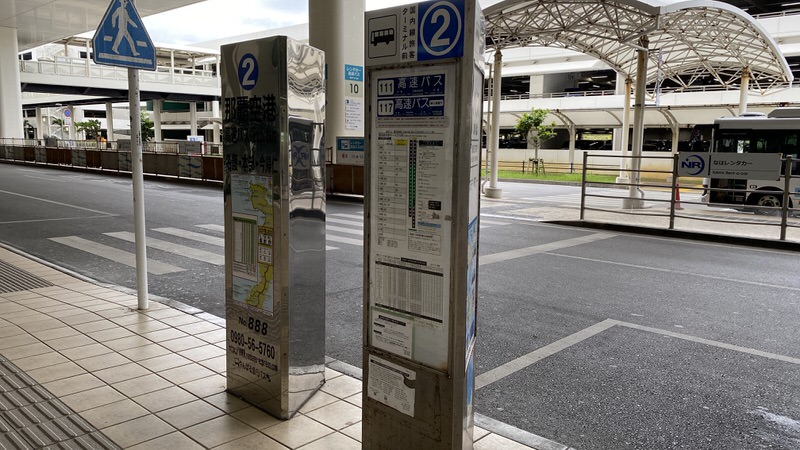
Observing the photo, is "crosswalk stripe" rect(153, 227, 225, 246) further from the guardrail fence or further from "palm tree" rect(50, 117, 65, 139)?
"palm tree" rect(50, 117, 65, 139)

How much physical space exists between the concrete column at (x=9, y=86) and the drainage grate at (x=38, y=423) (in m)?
38.0

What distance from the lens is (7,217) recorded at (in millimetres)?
12547

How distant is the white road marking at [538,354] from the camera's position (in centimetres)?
451

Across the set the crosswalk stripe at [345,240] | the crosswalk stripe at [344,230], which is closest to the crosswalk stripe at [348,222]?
the crosswalk stripe at [344,230]

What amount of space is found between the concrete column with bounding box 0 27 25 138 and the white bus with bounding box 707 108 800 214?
3691 cm

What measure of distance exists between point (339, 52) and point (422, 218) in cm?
1725

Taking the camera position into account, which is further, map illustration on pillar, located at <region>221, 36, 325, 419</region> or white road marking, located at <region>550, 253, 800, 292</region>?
white road marking, located at <region>550, 253, 800, 292</region>

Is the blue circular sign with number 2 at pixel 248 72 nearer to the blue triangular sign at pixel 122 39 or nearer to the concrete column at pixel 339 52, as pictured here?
the blue triangular sign at pixel 122 39

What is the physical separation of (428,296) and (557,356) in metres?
2.65

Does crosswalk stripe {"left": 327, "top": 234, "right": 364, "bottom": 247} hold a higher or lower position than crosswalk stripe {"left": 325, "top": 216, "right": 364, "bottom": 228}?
lower

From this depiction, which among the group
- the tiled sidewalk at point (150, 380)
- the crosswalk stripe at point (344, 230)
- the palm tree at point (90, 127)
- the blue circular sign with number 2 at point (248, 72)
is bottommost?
the tiled sidewalk at point (150, 380)

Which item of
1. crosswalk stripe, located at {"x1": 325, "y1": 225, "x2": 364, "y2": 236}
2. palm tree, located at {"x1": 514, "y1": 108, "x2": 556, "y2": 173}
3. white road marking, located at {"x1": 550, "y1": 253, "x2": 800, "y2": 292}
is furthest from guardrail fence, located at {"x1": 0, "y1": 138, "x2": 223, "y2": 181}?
palm tree, located at {"x1": 514, "y1": 108, "x2": 556, "y2": 173}

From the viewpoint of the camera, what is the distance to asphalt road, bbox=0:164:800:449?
3.85 meters

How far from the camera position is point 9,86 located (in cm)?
3553
